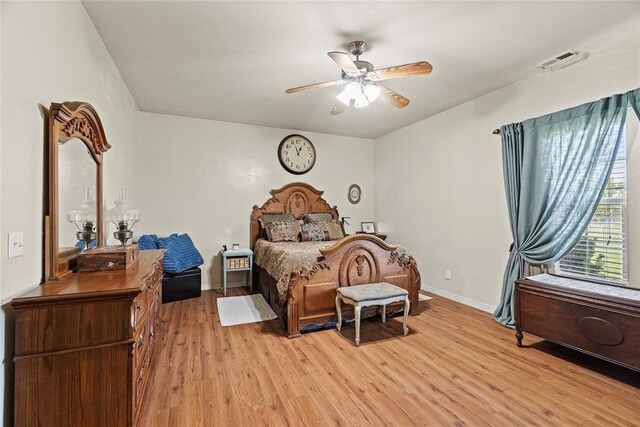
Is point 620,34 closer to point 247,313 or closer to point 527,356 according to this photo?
point 527,356

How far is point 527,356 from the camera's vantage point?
2574mm

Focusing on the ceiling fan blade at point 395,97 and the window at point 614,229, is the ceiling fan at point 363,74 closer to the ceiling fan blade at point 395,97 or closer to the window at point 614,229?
the ceiling fan blade at point 395,97

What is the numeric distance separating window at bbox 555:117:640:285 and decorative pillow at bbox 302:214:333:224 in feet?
11.4

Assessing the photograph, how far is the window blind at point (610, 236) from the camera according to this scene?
8.44ft

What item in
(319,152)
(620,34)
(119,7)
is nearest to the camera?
(119,7)

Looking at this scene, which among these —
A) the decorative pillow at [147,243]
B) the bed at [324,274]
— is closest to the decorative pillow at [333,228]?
the bed at [324,274]

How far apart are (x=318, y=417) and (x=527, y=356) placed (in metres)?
1.96

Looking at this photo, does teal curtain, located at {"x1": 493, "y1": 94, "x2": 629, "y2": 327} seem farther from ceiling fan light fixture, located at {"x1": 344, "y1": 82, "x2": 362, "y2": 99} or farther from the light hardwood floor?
ceiling fan light fixture, located at {"x1": 344, "y1": 82, "x2": 362, "y2": 99}

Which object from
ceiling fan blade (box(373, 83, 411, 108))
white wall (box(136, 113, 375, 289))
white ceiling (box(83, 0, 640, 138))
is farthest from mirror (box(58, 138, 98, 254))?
ceiling fan blade (box(373, 83, 411, 108))

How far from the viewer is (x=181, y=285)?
414 cm

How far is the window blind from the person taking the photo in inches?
101

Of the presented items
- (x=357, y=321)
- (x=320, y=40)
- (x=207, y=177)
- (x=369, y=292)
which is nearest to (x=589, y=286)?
(x=369, y=292)

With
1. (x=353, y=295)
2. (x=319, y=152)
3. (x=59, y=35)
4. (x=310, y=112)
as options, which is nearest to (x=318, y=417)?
(x=353, y=295)

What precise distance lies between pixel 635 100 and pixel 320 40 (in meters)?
2.60
